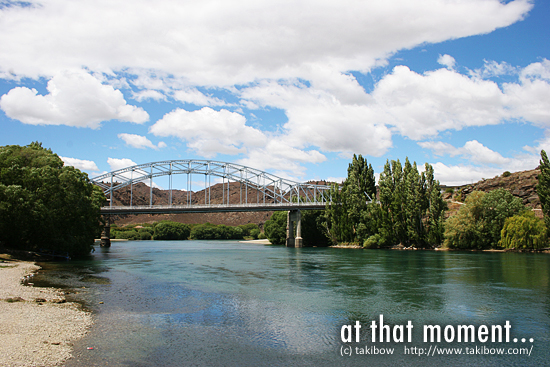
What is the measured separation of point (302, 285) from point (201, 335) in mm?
12387

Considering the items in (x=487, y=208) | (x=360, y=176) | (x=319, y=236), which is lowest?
(x=319, y=236)

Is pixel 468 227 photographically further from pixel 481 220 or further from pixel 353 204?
pixel 353 204

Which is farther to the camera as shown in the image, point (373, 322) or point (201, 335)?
point (373, 322)

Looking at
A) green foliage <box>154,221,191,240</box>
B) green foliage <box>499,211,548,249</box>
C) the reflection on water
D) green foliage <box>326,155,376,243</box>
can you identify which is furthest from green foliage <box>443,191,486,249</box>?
green foliage <box>154,221,191,240</box>

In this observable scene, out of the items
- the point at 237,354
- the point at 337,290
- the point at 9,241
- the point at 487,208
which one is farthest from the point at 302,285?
the point at 487,208

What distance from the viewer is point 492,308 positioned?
17.7m

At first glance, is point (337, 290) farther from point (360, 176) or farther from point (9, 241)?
point (360, 176)

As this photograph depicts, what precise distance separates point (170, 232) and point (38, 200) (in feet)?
447

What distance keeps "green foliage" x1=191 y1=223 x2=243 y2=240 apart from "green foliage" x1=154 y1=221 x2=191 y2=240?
6.72 m

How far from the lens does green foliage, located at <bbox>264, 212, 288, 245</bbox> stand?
4102 inches

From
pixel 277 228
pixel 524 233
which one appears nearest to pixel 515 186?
pixel 524 233

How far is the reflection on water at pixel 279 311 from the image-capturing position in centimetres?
1138

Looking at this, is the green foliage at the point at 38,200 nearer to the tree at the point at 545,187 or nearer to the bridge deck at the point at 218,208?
the bridge deck at the point at 218,208

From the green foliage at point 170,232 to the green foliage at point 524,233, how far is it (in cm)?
13644
